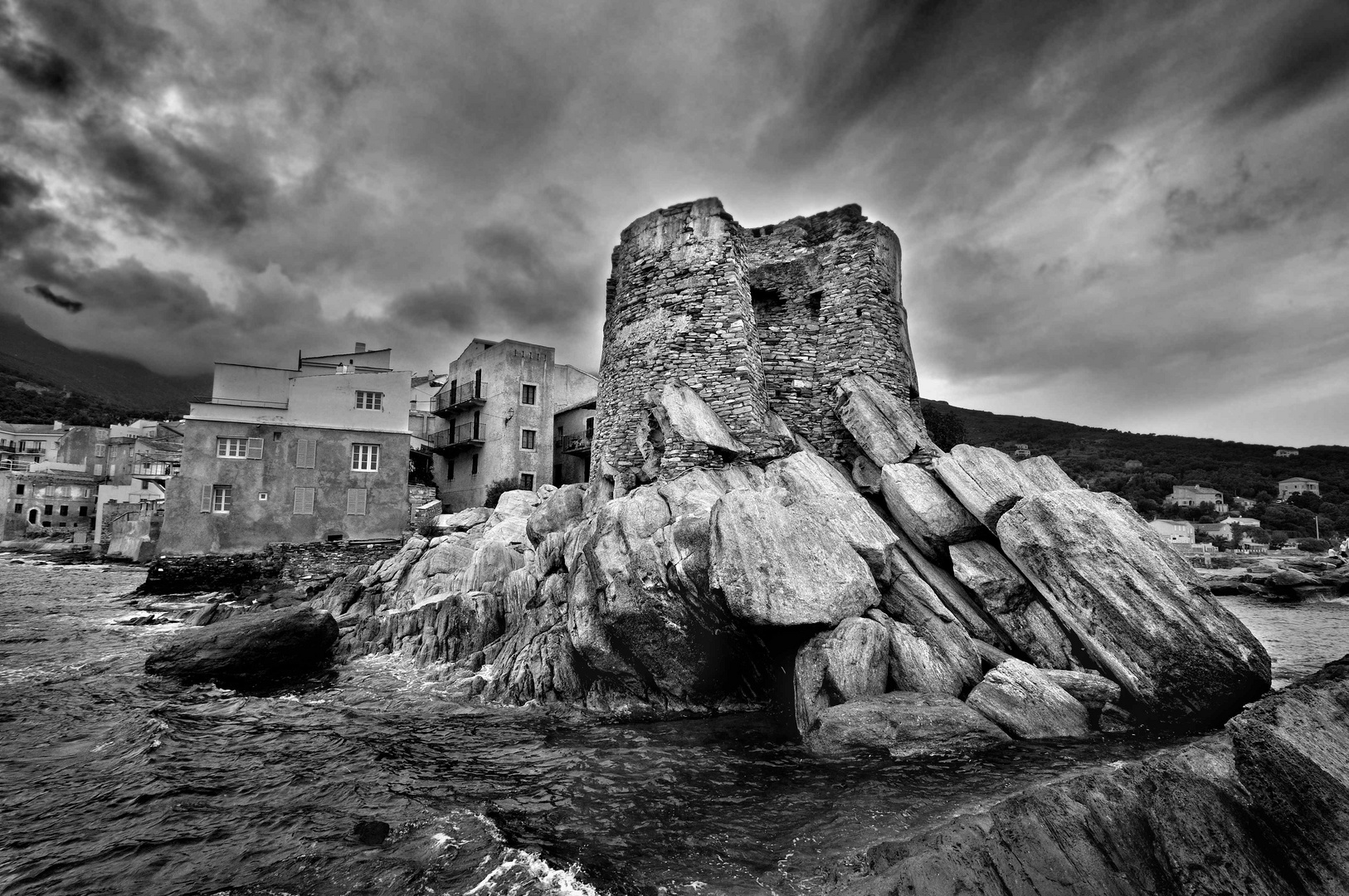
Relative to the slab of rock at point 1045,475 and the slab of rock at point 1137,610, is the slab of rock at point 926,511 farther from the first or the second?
the slab of rock at point 1045,475

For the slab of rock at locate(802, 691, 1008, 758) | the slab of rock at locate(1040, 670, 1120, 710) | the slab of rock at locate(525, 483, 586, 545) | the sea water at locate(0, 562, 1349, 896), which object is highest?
the slab of rock at locate(525, 483, 586, 545)

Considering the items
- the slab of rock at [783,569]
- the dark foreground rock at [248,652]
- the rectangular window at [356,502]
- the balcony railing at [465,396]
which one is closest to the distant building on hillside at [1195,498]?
the balcony railing at [465,396]

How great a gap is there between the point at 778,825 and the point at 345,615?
18357mm

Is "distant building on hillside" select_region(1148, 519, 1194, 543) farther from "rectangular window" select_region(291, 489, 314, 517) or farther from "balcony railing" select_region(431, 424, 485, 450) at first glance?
"rectangular window" select_region(291, 489, 314, 517)

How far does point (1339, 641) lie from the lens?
21.0 meters

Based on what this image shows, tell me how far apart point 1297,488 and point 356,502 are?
479ft

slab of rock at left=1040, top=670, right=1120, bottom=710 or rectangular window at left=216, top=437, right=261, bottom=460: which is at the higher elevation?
rectangular window at left=216, top=437, right=261, bottom=460

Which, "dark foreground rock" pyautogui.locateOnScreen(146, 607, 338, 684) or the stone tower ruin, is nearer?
"dark foreground rock" pyautogui.locateOnScreen(146, 607, 338, 684)

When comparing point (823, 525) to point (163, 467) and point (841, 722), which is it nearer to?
point (841, 722)

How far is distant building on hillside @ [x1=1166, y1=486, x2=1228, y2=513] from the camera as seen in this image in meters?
93.6

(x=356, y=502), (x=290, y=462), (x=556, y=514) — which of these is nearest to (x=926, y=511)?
(x=556, y=514)

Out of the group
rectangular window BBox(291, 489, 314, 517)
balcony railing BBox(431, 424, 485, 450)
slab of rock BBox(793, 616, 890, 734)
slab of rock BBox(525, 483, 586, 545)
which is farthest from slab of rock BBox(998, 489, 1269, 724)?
balcony railing BBox(431, 424, 485, 450)

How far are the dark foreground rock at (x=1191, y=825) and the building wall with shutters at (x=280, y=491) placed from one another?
36214 millimetres

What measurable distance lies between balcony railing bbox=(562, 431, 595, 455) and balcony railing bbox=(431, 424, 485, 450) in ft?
18.9
